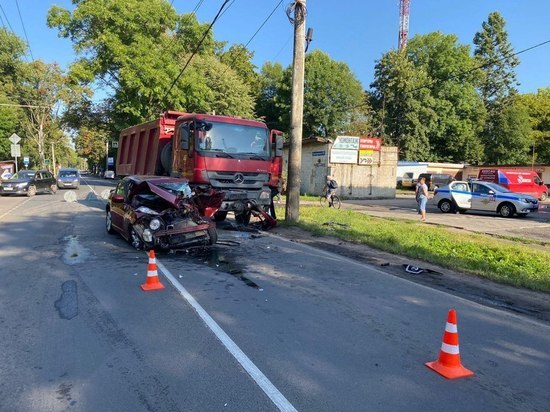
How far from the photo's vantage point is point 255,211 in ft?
45.1

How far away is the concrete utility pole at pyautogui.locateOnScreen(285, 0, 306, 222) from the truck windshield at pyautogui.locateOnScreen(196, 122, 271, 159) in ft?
5.77

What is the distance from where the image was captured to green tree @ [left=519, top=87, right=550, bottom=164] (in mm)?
61844

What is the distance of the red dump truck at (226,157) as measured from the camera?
12.5 m

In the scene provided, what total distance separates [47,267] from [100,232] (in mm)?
4413

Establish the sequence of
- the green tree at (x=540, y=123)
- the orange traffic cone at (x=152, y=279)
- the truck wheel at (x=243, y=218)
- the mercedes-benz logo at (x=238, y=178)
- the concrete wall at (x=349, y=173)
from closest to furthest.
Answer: the orange traffic cone at (x=152, y=279)
the mercedes-benz logo at (x=238, y=178)
the truck wheel at (x=243, y=218)
the concrete wall at (x=349, y=173)
the green tree at (x=540, y=123)

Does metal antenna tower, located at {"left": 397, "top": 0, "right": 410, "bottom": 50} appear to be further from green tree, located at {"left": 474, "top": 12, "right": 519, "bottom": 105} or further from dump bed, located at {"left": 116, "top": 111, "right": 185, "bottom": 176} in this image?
dump bed, located at {"left": 116, "top": 111, "right": 185, "bottom": 176}

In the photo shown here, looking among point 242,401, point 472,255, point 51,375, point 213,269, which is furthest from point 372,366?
point 472,255

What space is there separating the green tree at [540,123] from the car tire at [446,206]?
45.2 meters

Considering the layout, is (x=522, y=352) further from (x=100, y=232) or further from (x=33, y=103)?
(x=33, y=103)

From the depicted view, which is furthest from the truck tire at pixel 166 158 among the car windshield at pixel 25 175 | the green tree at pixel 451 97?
the green tree at pixel 451 97

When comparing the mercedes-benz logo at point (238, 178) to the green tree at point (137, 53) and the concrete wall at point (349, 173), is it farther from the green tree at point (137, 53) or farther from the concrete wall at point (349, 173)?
the green tree at point (137, 53)

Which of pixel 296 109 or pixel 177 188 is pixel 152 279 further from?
pixel 296 109

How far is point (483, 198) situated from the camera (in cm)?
2223

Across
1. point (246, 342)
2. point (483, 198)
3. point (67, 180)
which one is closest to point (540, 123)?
point (483, 198)
